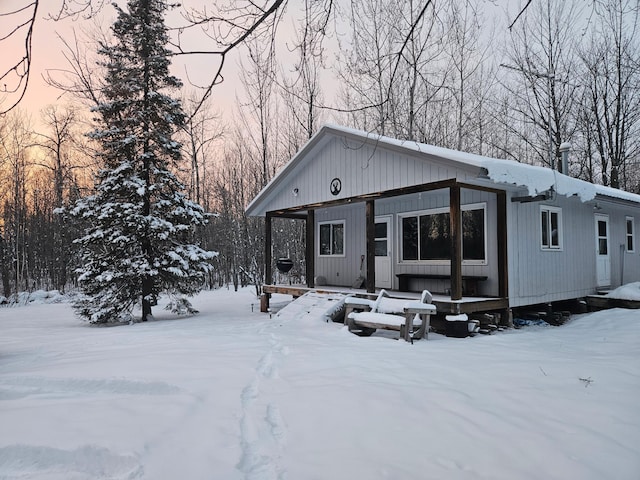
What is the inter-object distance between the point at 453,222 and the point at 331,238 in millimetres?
5828

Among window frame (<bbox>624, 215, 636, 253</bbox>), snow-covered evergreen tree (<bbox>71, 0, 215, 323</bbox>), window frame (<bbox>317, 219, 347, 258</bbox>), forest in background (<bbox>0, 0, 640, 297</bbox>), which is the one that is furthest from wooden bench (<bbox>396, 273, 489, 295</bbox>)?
forest in background (<bbox>0, 0, 640, 297</bbox>)

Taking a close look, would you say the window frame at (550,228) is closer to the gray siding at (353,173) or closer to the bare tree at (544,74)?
the gray siding at (353,173)

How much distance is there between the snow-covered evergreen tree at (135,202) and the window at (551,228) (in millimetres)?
8142

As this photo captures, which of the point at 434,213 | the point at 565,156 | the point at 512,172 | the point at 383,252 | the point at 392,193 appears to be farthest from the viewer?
the point at 565,156

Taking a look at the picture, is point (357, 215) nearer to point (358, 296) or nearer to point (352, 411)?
point (358, 296)

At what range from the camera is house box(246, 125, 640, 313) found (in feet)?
26.7

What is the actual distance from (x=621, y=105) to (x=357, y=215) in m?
16.9

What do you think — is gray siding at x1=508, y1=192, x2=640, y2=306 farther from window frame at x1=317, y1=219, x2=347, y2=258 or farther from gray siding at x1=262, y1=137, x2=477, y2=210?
window frame at x1=317, y1=219, x2=347, y2=258

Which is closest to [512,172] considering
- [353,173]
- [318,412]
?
[353,173]

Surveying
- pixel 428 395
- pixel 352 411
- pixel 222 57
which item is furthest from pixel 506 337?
pixel 222 57

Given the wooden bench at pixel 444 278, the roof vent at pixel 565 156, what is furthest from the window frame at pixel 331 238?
the roof vent at pixel 565 156

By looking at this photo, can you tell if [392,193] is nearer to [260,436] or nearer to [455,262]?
[455,262]

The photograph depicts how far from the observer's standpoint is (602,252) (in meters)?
12.0

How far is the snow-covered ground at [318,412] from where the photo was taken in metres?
2.76
